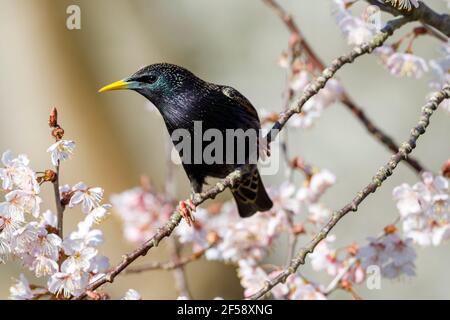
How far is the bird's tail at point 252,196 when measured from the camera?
315 centimetres

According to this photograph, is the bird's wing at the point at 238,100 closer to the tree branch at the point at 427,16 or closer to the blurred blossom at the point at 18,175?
→ the tree branch at the point at 427,16

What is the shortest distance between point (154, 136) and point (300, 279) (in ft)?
11.0

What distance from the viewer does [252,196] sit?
→ 3174 mm

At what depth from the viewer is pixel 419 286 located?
6004 mm

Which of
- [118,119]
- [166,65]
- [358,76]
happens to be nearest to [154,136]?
[118,119]

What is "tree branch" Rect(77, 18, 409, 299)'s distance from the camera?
192cm

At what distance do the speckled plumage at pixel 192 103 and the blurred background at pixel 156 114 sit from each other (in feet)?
7.07

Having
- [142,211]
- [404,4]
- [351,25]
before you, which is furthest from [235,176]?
[142,211]

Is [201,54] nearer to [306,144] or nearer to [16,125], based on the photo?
[306,144]

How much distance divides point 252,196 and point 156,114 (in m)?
2.73

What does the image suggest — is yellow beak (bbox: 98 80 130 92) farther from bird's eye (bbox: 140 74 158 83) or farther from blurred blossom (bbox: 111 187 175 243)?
blurred blossom (bbox: 111 187 175 243)

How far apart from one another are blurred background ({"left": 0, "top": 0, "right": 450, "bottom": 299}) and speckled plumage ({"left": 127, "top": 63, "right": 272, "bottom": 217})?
215 cm

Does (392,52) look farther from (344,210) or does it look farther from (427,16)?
(344,210)

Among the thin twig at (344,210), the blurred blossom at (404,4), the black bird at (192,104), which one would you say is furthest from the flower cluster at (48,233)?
the blurred blossom at (404,4)
